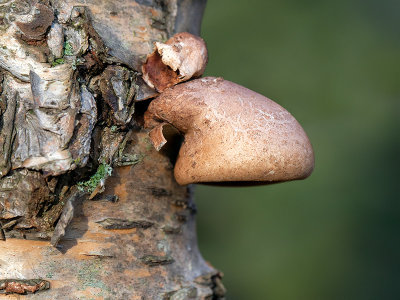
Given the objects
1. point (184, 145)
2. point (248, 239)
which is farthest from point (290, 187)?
point (184, 145)

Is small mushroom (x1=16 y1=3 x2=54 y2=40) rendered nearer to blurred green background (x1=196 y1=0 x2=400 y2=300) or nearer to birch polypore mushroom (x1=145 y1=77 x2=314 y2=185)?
birch polypore mushroom (x1=145 y1=77 x2=314 y2=185)

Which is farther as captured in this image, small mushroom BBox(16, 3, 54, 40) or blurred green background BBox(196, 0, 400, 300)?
blurred green background BBox(196, 0, 400, 300)

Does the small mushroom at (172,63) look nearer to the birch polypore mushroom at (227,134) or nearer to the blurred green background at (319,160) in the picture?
the birch polypore mushroom at (227,134)

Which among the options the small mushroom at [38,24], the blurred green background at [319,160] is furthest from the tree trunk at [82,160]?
the blurred green background at [319,160]

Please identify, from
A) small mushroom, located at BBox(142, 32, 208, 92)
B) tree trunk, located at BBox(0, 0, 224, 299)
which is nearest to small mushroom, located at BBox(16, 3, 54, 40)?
tree trunk, located at BBox(0, 0, 224, 299)

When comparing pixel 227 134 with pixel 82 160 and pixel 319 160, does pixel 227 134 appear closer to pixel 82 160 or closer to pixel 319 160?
pixel 82 160

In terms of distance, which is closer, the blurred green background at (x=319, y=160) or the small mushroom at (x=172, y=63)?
the small mushroom at (x=172, y=63)
